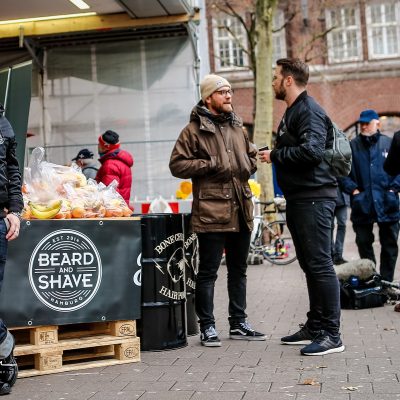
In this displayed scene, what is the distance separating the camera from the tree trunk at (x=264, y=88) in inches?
716

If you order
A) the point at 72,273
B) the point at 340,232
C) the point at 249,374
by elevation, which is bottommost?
the point at 249,374

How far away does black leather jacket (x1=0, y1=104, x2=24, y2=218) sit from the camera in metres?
4.91

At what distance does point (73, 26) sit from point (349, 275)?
242 inches

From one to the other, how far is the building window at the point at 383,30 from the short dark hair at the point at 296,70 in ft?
87.0

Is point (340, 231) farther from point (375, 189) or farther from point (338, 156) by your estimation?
point (338, 156)

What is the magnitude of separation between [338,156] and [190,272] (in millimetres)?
1650

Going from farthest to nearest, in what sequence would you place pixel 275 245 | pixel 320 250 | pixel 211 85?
pixel 275 245, pixel 211 85, pixel 320 250

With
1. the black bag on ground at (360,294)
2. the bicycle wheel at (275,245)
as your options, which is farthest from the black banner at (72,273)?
the bicycle wheel at (275,245)

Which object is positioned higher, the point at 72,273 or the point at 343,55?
the point at 343,55

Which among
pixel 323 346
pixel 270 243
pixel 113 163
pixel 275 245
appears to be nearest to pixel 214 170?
pixel 323 346

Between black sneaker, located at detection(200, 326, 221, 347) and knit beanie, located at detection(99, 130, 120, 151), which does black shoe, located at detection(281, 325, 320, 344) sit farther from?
knit beanie, located at detection(99, 130, 120, 151)

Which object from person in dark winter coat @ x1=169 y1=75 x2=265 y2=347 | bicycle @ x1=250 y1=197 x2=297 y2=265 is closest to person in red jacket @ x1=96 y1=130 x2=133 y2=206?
person in dark winter coat @ x1=169 y1=75 x2=265 y2=347

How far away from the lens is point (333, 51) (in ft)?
104

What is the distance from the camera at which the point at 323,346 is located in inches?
230
